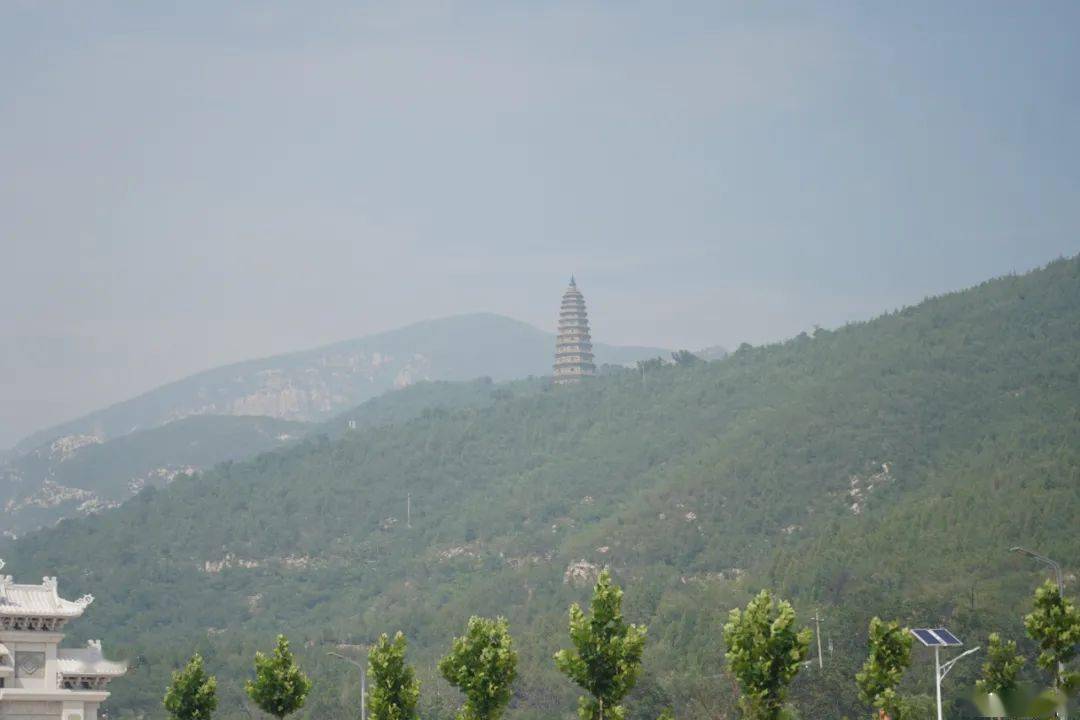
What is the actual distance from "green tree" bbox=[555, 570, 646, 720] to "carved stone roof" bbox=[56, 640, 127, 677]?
18347 millimetres

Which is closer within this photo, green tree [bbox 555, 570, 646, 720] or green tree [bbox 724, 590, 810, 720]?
green tree [bbox 724, 590, 810, 720]

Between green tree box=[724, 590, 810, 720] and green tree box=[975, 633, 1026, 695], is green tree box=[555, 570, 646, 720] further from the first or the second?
green tree box=[975, 633, 1026, 695]

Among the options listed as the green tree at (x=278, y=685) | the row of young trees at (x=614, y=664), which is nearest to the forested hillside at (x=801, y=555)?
the row of young trees at (x=614, y=664)

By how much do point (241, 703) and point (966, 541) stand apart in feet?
193

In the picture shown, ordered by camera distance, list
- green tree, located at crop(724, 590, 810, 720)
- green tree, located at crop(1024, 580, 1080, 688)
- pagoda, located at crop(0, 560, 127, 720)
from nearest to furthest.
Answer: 1. green tree, located at crop(724, 590, 810, 720)
2. green tree, located at crop(1024, 580, 1080, 688)
3. pagoda, located at crop(0, 560, 127, 720)

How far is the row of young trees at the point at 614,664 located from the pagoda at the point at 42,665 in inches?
129

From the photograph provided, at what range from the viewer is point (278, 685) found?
67625 millimetres

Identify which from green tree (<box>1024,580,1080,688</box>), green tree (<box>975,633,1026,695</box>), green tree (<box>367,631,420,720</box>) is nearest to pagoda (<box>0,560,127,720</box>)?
green tree (<box>367,631,420,720</box>)

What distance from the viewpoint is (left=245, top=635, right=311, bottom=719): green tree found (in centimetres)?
6762

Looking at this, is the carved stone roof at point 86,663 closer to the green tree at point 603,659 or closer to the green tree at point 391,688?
the green tree at point 391,688

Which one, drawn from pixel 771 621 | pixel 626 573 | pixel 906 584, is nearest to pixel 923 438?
pixel 626 573

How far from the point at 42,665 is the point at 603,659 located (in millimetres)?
21872

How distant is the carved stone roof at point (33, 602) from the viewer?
66812 millimetres

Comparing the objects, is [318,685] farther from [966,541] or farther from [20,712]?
[20,712]
